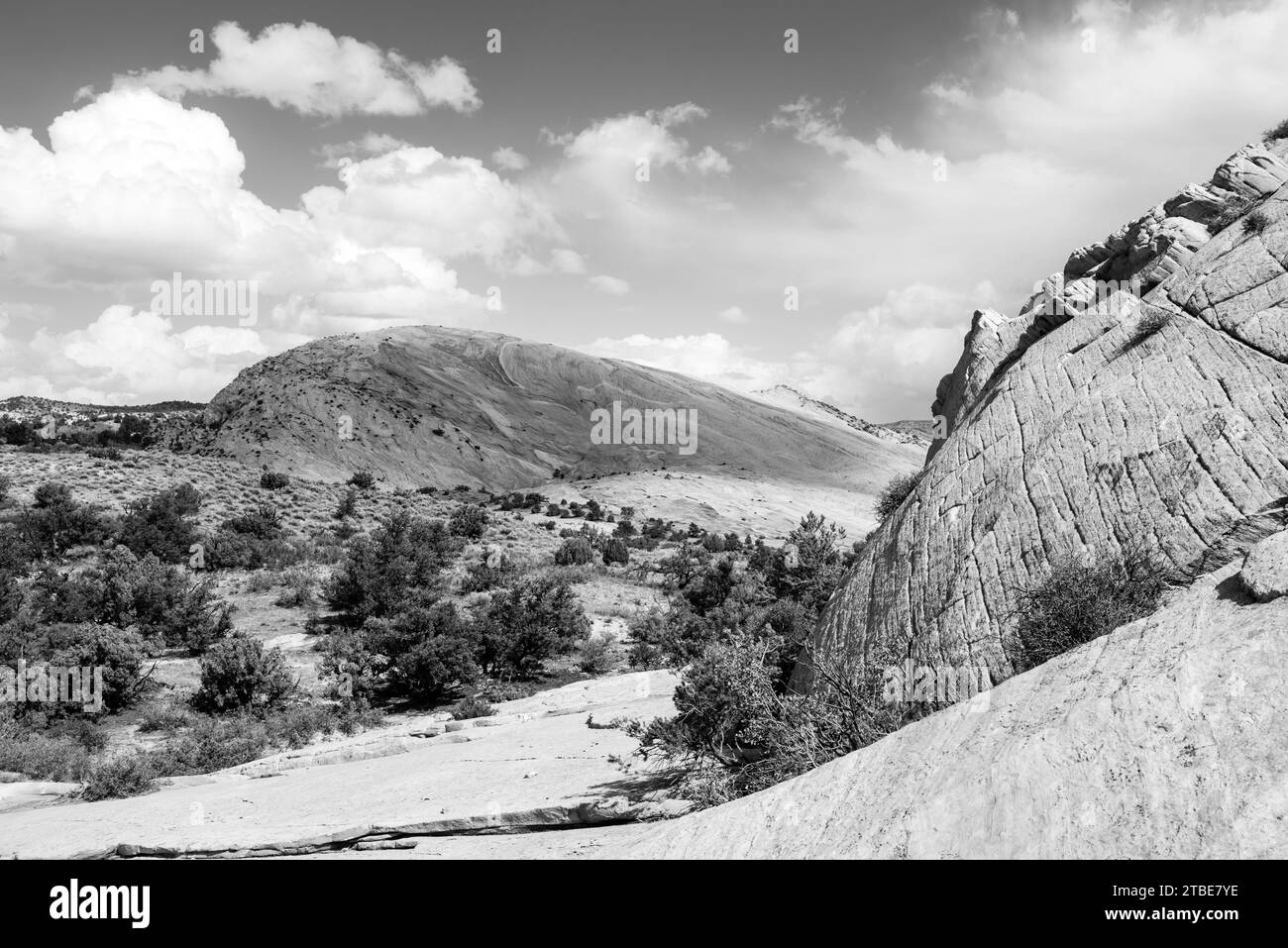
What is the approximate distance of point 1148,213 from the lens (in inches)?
482

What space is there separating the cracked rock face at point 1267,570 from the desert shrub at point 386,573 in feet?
72.6

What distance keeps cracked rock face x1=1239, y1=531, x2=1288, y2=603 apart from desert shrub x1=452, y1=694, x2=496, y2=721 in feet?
45.7

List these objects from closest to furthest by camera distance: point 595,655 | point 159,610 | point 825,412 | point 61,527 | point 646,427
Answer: point 595,655 → point 159,610 → point 61,527 → point 646,427 → point 825,412

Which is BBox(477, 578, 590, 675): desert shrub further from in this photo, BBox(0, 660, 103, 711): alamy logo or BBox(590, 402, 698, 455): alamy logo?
BBox(590, 402, 698, 455): alamy logo

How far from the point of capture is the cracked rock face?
4848 millimetres

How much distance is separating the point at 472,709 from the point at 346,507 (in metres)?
27.4

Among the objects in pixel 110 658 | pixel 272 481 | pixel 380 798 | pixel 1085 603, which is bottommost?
pixel 380 798

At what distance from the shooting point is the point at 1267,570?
4977mm

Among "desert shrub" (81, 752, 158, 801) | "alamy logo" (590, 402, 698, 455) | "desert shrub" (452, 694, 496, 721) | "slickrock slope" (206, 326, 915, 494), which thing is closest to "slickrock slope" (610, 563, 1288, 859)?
"desert shrub" (81, 752, 158, 801)

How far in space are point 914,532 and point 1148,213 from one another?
730 centimetres

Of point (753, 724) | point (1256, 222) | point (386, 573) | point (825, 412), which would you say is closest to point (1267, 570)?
point (753, 724)

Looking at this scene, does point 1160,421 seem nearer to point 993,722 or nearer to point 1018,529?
point 1018,529

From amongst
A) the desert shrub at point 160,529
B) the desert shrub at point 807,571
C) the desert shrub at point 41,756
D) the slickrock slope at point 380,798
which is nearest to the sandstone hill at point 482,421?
the desert shrub at point 160,529

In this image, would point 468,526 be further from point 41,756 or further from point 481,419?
point 481,419
